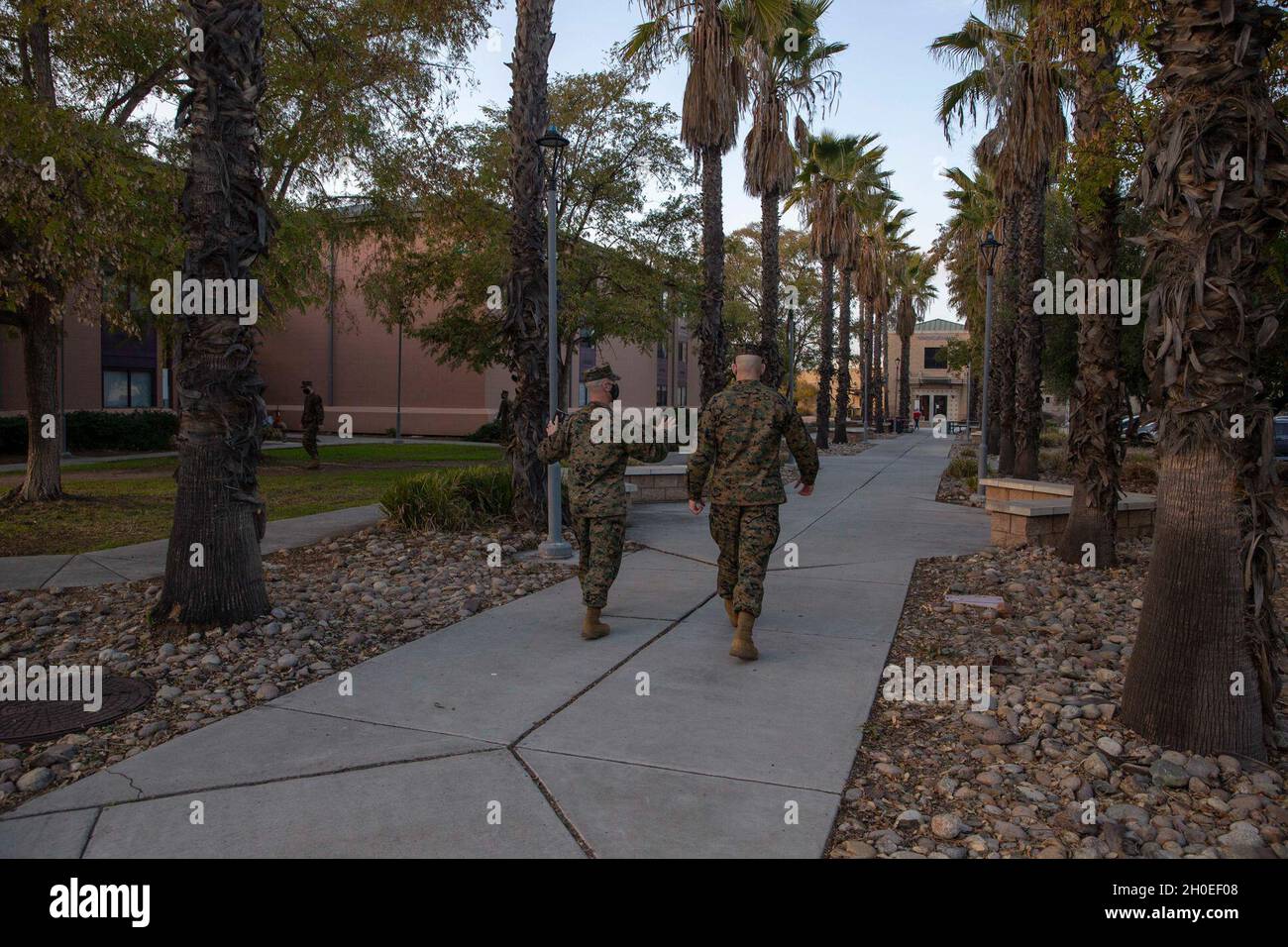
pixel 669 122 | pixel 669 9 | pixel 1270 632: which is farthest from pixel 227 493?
pixel 669 122

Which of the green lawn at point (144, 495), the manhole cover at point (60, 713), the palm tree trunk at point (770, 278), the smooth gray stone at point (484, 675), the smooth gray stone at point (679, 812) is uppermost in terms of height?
the palm tree trunk at point (770, 278)

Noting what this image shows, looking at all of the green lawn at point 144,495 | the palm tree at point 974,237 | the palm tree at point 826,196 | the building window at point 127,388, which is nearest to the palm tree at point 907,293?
the palm tree at point 974,237

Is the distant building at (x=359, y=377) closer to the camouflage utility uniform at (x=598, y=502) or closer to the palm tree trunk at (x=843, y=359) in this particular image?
the palm tree trunk at (x=843, y=359)

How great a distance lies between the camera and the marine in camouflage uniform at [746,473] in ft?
19.4

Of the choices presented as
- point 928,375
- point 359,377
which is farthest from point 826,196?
point 928,375

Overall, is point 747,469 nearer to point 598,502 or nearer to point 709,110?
point 598,502

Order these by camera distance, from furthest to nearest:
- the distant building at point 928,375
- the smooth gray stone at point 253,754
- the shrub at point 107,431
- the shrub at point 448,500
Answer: the distant building at point 928,375, the shrub at point 107,431, the shrub at point 448,500, the smooth gray stone at point 253,754

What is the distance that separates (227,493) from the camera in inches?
249

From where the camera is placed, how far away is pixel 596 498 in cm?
625

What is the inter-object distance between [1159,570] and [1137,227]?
585 inches

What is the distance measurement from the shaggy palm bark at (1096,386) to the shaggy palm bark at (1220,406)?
169 inches

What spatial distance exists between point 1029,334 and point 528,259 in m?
9.53

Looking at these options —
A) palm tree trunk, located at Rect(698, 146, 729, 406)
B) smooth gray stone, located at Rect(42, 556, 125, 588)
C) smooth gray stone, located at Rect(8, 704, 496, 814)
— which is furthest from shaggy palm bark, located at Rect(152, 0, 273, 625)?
palm tree trunk, located at Rect(698, 146, 729, 406)
